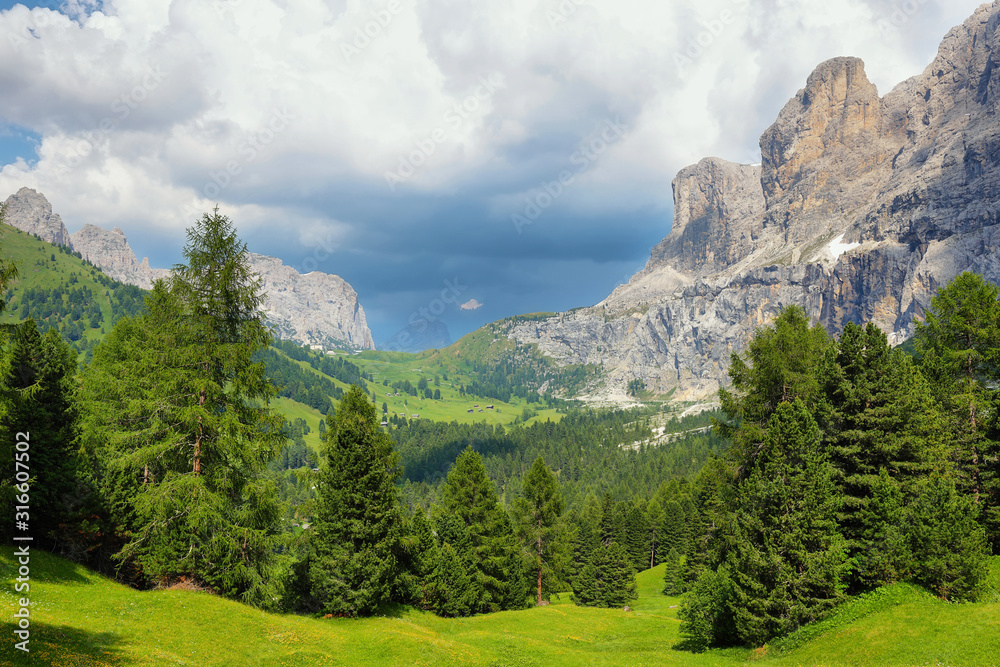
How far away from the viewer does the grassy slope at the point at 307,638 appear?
60.3 feet

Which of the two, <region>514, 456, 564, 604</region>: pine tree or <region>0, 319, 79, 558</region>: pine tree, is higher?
<region>0, 319, 79, 558</region>: pine tree

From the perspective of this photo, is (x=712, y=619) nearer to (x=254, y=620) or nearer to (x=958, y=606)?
(x=958, y=606)

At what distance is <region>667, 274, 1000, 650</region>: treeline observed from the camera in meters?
26.1

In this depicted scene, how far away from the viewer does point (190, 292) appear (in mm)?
27156

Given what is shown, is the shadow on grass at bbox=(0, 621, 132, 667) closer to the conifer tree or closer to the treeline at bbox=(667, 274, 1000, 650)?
the treeline at bbox=(667, 274, 1000, 650)

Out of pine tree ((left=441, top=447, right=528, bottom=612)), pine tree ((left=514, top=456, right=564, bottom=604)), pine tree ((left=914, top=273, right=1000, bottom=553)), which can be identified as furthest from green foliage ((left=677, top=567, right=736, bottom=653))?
pine tree ((left=514, top=456, right=564, bottom=604))

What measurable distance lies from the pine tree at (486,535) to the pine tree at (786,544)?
2589cm

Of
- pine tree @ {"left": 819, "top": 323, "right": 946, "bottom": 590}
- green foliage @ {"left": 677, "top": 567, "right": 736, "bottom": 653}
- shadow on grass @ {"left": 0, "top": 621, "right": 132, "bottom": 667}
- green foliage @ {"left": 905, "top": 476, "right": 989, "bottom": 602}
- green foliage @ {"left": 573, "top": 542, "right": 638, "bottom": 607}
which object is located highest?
pine tree @ {"left": 819, "top": 323, "right": 946, "bottom": 590}

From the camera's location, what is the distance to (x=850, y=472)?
31547 mm

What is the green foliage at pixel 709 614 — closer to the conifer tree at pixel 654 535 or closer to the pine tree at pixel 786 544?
the pine tree at pixel 786 544

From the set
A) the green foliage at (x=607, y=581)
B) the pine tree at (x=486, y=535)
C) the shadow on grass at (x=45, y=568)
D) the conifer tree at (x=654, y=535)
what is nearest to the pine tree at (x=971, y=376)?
the pine tree at (x=486, y=535)

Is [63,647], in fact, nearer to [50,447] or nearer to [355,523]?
[355,523]

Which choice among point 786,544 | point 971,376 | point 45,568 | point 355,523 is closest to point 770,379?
point 786,544

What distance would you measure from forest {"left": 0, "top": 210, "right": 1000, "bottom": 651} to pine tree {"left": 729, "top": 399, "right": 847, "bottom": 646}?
0.11 metres
